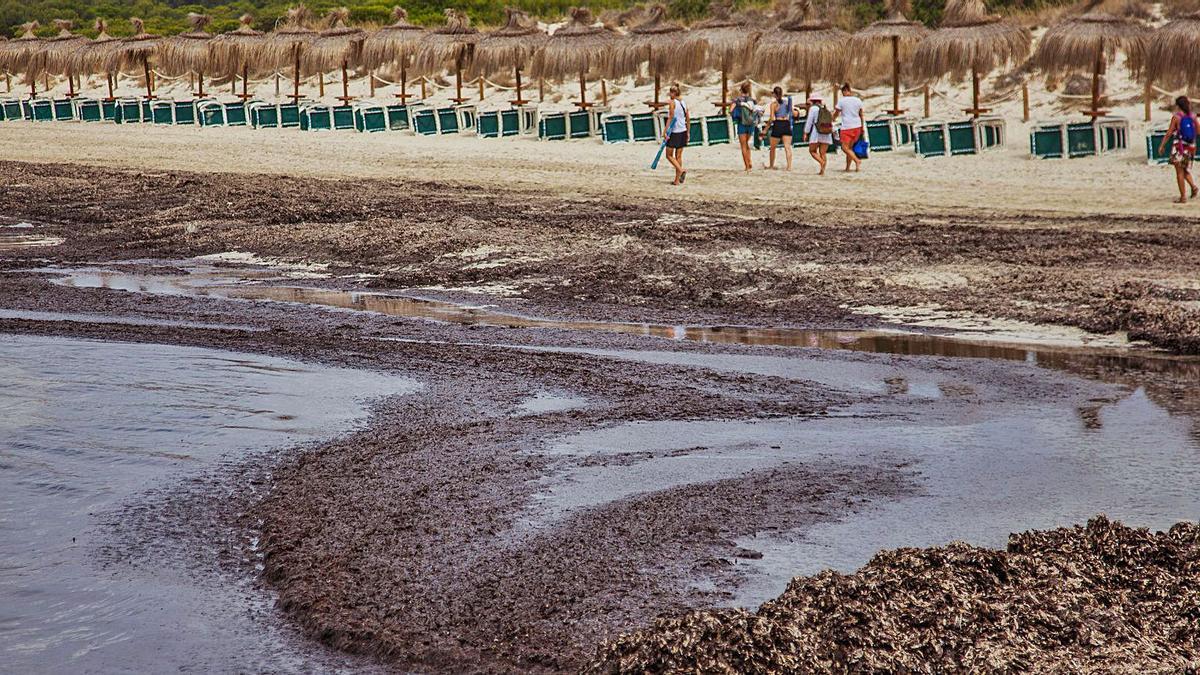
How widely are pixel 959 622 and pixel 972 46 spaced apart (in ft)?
75.9

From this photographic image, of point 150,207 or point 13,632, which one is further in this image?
point 150,207

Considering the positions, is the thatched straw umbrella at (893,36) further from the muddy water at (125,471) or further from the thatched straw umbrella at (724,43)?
the muddy water at (125,471)

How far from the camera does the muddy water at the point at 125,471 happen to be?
5.04m

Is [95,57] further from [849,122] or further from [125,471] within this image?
[125,471]

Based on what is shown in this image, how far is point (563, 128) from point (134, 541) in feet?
77.4

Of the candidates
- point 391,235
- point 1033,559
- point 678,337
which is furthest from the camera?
point 391,235

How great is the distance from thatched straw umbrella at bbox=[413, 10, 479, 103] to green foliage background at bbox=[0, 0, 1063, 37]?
9.04 metres

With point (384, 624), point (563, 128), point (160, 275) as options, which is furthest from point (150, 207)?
point (384, 624)

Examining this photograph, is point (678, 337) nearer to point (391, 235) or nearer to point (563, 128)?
point (391, 235)

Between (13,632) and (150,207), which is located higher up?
(150,207)

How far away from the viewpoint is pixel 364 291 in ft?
43.2

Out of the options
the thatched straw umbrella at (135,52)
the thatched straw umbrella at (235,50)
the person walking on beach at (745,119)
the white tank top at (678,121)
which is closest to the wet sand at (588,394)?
the white tank top at (678,121)

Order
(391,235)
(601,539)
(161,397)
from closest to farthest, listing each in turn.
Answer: (601,539), (161,397), (391,235)

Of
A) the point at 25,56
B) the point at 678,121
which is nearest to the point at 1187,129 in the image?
the point at 678,121
